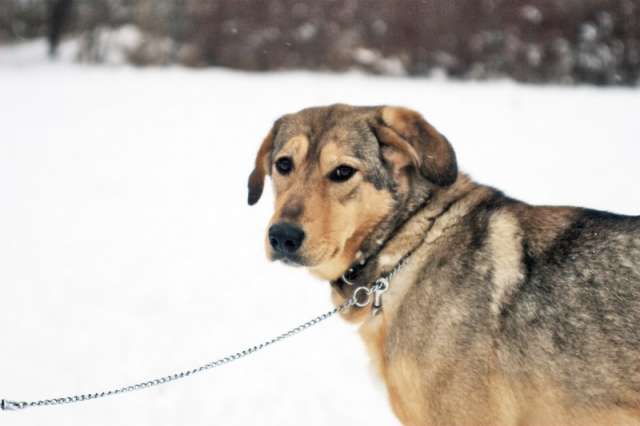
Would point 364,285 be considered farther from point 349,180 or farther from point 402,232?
point 349,180

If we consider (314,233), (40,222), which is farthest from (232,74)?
(314,233)

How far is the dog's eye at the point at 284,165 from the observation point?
3760 millimetres

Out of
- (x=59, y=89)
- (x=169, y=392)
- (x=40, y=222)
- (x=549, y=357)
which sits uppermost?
(x=549, y=357)

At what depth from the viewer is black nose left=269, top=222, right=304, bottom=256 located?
3314mm

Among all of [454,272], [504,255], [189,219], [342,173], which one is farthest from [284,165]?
[189,219]

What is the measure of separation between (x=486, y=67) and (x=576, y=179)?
9542 mm

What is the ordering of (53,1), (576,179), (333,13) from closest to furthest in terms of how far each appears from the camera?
(576,179) → (333,13) → (53,1)

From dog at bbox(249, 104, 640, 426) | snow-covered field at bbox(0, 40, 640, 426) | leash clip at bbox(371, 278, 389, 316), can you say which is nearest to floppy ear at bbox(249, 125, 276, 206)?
dog at bbox(249, 104, 640, 426)

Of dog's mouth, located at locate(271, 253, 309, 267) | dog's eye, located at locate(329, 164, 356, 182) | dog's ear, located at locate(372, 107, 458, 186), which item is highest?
dog's ear, located at locate(372, 107, 458, 186)

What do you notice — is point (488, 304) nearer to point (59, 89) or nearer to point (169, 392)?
point (169, 392)

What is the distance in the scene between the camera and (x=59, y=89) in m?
17.2

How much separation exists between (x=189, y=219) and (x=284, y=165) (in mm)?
6084

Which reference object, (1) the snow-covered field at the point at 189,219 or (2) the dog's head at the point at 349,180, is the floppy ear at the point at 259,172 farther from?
(1) the snow-covered field at the point at 189,219

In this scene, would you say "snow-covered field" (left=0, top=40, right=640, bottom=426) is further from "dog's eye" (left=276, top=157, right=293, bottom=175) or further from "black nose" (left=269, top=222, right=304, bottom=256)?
"dog's eye" (left=276, top=157, right=293, bottom=175)
